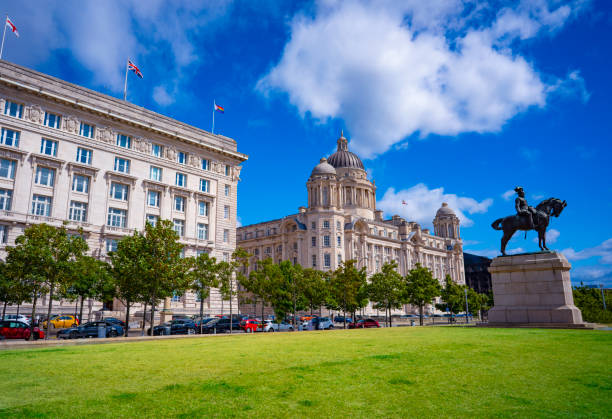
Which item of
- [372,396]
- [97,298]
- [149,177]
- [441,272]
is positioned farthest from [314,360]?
[441,272]

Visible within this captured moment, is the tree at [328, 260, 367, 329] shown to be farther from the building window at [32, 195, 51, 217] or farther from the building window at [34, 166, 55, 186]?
the building window at [34, 166, 55, 186]

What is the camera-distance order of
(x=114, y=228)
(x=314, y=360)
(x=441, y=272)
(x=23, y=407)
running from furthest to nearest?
(x=441, y=272)
(x=114, y=228)
(x=314, y=360)
(x=23, y=407)

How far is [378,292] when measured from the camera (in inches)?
2309

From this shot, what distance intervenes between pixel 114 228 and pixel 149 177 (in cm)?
868

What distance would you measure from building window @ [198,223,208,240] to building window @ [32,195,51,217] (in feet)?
63.7

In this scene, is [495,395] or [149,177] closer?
[495,395]

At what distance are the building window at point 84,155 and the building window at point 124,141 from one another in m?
4.07

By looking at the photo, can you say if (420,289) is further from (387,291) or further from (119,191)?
(119,191)

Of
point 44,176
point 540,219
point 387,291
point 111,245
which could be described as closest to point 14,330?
point 111,245

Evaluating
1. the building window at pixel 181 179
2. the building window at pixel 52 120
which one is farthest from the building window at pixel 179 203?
the building window at pixel 52 120

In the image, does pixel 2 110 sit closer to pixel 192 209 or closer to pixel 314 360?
pixel 192 209

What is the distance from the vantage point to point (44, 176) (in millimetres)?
48656

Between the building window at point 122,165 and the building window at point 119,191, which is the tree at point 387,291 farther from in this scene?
the building window at point 122,165

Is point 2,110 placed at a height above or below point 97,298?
above
